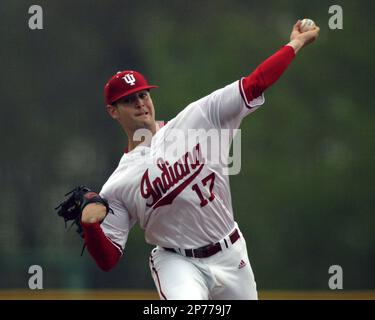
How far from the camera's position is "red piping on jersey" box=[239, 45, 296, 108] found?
12.6 feet

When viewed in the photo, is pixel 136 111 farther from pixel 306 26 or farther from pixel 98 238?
pixel 306 26

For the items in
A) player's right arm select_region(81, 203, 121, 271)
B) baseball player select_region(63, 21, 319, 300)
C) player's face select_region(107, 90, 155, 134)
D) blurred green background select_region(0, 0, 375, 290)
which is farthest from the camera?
blurred green background select_region(0, 0, 375, 290)

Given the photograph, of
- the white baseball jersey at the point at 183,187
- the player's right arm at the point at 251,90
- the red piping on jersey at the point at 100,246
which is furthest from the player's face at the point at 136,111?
the red piping on jersey at the point at 100,246

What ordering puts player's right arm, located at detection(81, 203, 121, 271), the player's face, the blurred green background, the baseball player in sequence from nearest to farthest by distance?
player's right arm, located at detection(81, 203, 121, 271)
the baseball player
the player's face
the blurred green background

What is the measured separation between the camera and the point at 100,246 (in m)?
3.91

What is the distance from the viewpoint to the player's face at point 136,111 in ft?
13.7

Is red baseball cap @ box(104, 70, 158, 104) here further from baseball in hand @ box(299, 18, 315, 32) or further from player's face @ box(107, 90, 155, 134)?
baseball in hand @ box(299, 18, 315, 32)

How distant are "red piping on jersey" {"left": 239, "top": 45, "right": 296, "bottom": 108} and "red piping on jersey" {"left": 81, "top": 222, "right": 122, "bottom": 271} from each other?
2.60 feet

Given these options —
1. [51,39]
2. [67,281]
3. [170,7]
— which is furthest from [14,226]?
[170,7]

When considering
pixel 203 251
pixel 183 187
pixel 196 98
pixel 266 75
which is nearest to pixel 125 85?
pixel 183 187

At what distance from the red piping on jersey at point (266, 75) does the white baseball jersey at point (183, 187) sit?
0.27 feet

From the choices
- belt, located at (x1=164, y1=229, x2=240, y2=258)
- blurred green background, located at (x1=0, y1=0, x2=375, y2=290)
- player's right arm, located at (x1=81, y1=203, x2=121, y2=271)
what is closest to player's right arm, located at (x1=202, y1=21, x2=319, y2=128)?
belt, located at (x1=164, y1=229, x2=240, y2=258)
